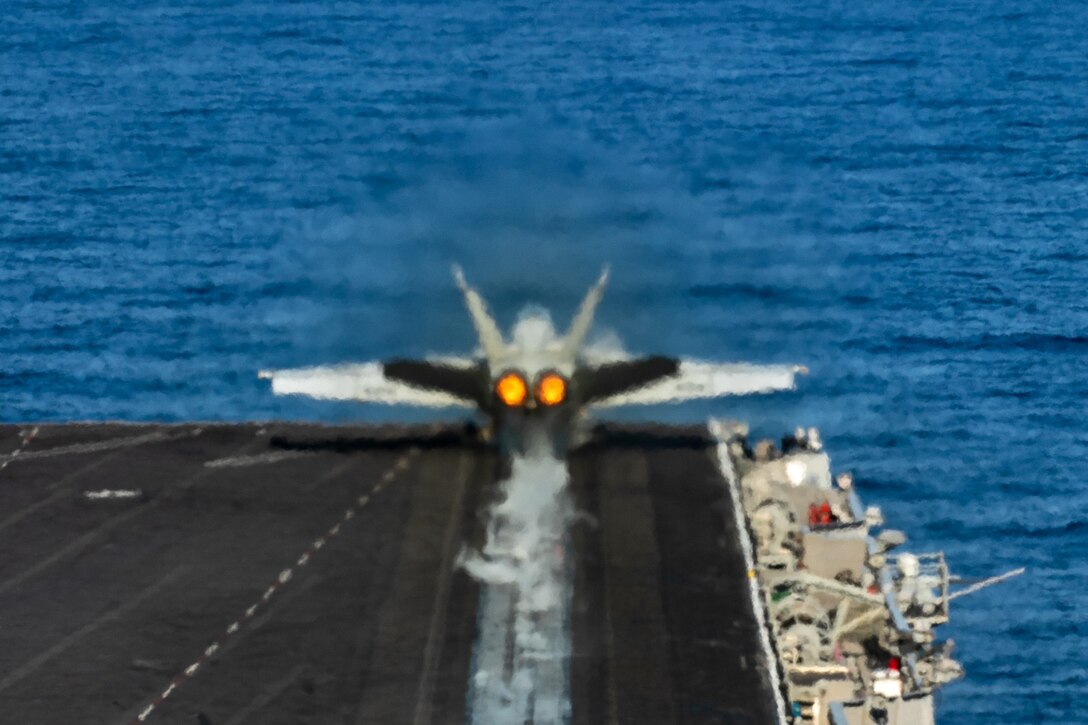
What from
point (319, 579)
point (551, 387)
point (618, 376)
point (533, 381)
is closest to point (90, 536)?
point (319, 579)

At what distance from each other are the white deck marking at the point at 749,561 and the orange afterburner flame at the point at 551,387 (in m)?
7.42

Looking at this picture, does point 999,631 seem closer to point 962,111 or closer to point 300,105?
point 962,111

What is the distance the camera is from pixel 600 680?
134ft

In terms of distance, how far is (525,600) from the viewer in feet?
149

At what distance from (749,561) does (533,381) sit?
8539 millimetres

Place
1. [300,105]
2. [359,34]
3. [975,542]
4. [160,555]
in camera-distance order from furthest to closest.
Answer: [359,34] → [300,105] → [975,542] → [160,555]

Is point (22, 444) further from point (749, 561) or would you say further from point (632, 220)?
point (632, 220)

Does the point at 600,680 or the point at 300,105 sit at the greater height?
the point at 300,105

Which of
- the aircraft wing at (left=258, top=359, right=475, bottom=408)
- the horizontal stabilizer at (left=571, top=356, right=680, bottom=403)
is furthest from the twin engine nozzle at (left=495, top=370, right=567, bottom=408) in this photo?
the aircraft wing at (left=258, top=359, right=475, bottom=408)

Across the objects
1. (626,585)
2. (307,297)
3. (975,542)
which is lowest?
(626,585)

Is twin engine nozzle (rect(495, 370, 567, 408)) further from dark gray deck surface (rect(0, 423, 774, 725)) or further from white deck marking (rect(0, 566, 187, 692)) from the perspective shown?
white deck marking (rect(0, 566, 187, 692))

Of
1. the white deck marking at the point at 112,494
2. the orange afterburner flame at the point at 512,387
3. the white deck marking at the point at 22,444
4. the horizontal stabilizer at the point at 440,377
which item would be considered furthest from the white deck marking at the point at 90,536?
the orange afterburner flame at the point at 512,387

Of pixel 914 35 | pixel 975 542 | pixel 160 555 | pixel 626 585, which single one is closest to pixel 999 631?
pixel 975 542

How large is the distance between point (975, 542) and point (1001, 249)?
30.2 meters
